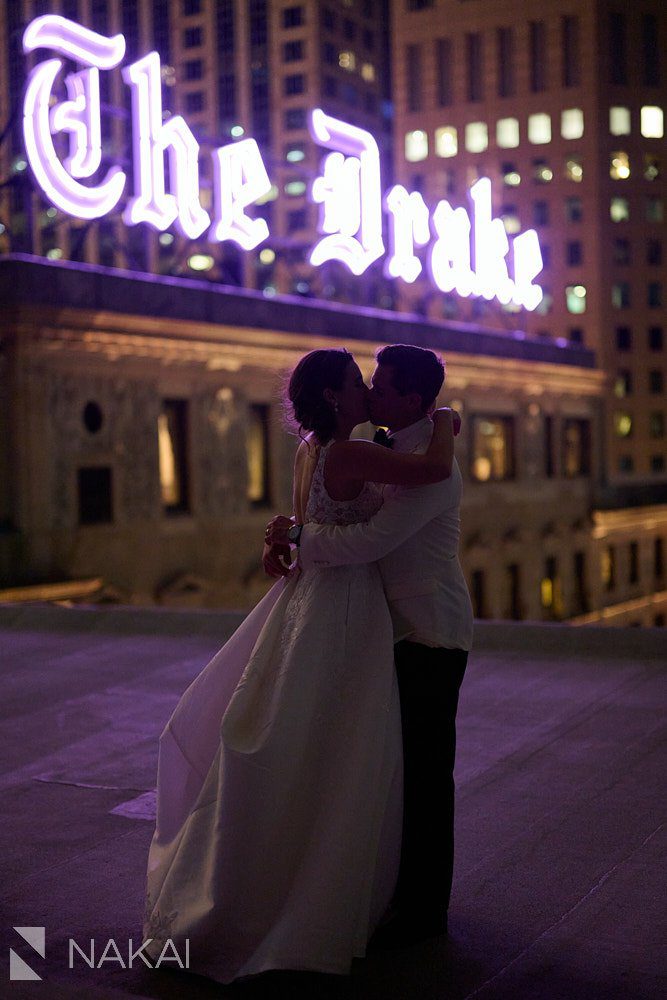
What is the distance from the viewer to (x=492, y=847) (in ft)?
16.3

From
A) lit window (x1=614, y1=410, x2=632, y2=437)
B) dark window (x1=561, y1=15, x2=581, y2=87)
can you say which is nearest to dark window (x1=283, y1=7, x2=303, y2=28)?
dark window (x1=561, y1=15, x2=581, y2=87)

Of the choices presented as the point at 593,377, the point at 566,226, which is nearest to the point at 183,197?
the point at 593,377

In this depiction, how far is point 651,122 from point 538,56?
9041 millimetres

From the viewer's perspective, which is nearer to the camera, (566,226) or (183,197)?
(183,197)

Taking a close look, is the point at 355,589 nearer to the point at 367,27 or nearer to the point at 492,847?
the point at 492,847

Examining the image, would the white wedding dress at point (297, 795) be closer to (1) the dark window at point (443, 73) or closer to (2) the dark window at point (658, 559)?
(2) the dark window at point (658, 559)

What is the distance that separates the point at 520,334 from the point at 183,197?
55.0 ft

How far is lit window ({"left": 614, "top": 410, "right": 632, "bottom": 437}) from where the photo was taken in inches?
3155

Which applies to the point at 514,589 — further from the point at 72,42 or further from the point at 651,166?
the point at 651,166

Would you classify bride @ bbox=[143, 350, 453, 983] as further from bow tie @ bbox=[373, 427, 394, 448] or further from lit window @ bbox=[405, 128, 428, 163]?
lit window @ bbox=[405, 128, 428, 163]

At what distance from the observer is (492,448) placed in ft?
121

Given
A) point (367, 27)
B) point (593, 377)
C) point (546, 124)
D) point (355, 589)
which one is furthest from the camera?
point (367, 27)

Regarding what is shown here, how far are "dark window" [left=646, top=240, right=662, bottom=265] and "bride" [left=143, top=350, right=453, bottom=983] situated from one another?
7862 centimetres

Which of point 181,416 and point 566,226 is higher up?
point 566,226
